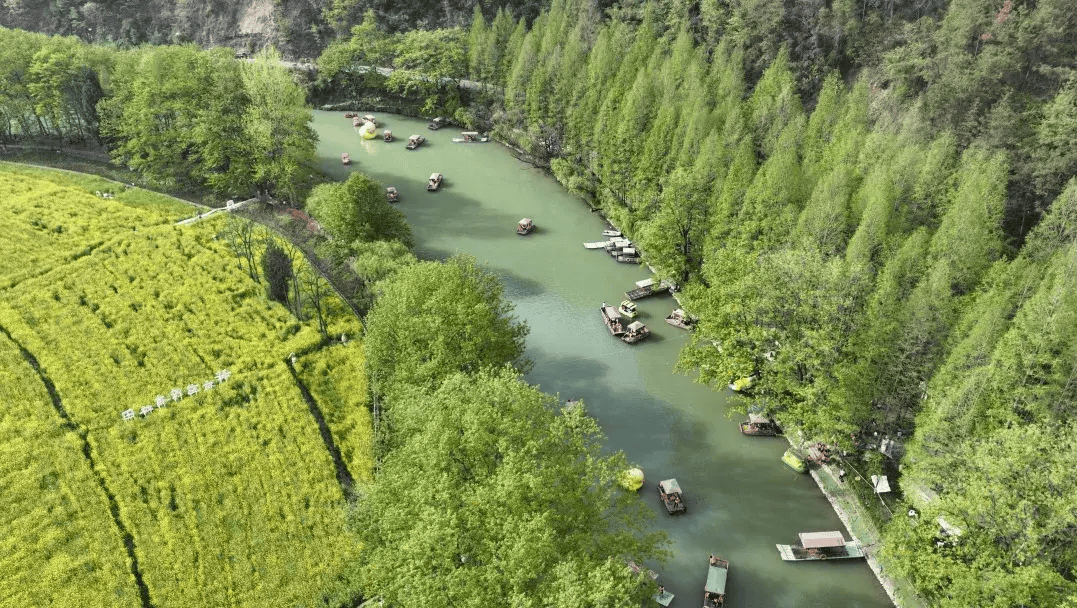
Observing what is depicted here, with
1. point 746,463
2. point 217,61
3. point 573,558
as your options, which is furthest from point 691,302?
point 217,61

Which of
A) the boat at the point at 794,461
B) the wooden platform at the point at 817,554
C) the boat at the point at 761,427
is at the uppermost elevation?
the boat at the point at 761,427

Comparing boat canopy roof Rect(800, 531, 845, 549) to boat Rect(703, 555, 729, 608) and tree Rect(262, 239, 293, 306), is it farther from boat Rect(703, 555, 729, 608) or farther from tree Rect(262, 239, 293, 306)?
tree Rect(262, 239, 293, 306)

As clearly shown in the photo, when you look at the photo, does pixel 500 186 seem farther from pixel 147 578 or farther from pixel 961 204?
pixel 147 578

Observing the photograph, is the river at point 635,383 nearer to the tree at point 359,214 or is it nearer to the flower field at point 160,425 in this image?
the tree at point 359,214

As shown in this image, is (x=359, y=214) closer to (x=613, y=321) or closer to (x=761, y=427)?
(x=613, y=321)

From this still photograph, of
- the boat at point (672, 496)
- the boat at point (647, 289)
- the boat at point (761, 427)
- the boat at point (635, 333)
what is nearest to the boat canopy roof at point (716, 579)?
the boat at point (672, 496)

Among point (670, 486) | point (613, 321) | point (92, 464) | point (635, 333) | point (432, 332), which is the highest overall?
point (432, 332)

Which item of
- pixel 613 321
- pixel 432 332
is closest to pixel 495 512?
pixel 432 332
